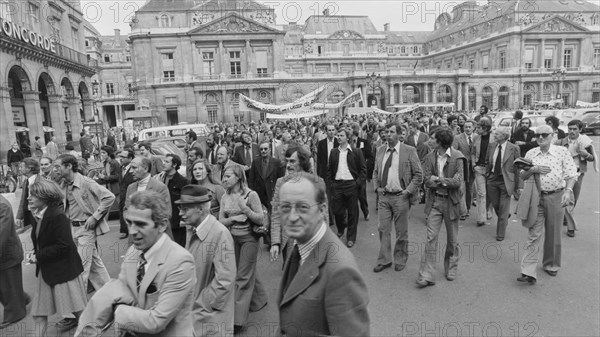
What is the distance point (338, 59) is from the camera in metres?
72.6

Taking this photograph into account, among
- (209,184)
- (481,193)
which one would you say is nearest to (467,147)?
Answer: (481,193)

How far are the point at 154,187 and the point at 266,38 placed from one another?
172 ft

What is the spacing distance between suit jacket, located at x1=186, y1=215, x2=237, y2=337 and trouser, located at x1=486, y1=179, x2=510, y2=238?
525cm

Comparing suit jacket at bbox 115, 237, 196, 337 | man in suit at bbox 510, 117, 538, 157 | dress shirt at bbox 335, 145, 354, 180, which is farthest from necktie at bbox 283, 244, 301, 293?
man in suit at bbox 510, 117, 538, 157

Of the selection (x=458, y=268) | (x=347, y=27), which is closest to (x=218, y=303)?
(x=458, y=268)

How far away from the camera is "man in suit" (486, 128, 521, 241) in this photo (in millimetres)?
6820

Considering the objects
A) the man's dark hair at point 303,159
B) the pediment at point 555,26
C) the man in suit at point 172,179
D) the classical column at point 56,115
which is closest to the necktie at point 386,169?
the man's dark hair at point 303,159

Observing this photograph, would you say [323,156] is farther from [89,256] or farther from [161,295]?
[161,295]

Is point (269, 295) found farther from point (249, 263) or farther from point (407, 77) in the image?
point (407, 77)

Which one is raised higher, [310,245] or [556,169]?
[310,245]

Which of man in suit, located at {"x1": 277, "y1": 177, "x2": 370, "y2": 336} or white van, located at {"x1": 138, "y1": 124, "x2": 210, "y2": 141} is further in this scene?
white van, located at {"x1": 138, "y1": 124, "x2": 210, "y2": 141}

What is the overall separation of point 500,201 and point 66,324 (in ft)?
22.2

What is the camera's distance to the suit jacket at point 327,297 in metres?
1.78

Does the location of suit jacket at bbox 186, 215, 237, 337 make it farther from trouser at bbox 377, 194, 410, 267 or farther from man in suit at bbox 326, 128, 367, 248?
man in suit at bbox 326, 128, 367, 248
